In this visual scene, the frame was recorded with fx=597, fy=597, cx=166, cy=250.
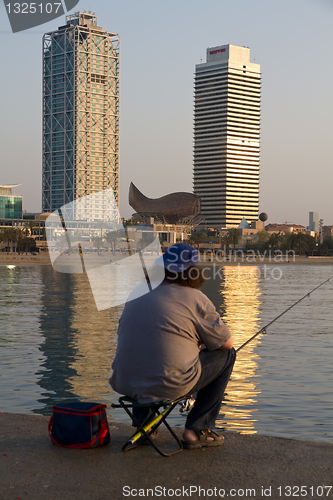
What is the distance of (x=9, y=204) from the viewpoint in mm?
161500

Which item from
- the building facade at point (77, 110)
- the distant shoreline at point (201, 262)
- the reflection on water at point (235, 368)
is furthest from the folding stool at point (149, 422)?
the building facade at point (77, 110)

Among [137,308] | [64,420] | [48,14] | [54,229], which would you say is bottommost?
[64,420]

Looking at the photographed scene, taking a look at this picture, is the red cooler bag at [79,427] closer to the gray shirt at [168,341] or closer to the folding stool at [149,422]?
the folding stool at [149,422]

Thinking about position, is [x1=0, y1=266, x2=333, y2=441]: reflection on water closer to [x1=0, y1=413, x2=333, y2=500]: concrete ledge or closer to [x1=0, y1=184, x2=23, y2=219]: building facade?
[x1=0, y1=413, x2=333, y2=500]: concrete ledge

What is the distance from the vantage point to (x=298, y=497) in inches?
133

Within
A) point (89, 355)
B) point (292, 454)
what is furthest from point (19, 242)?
point (292, 454)

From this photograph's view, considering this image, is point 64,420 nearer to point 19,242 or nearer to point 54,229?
point 54,229

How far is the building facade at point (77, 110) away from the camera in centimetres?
18362

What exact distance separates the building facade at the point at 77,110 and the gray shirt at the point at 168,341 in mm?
179101

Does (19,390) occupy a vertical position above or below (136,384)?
below

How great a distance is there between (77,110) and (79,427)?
18594cm

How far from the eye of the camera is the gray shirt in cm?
407

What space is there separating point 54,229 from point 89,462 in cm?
393

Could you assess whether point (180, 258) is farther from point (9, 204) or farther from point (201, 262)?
point (9, 204)
